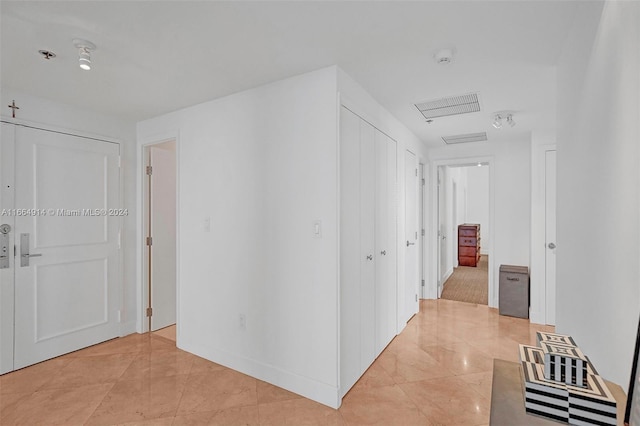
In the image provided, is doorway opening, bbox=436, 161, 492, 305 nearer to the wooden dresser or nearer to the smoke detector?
the wooden dresser

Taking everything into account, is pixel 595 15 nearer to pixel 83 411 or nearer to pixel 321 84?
pixel 321 84

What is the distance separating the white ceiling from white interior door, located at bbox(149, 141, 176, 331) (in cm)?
103

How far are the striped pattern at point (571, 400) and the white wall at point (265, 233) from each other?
1.49m

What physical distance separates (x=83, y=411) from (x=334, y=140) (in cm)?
261

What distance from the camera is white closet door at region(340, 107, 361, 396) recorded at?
2.39 meters

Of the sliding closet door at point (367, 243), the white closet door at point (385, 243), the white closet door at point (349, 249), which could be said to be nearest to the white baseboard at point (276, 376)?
the white closet door at point (349, 249)

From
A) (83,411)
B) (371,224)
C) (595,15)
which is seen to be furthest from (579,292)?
(83,411)

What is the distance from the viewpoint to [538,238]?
4.06 metres

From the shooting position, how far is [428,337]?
11.7ft

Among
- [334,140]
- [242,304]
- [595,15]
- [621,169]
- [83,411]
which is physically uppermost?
[595,15]

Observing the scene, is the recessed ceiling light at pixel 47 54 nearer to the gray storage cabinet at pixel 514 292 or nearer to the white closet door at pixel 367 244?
the white closet door at pixel 367 244

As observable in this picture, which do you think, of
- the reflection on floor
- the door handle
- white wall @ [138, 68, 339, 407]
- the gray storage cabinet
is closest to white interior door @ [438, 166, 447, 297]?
the gray storage cabinet

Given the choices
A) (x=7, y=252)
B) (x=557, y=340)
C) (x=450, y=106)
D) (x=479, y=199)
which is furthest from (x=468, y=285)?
(x=7, y=252)

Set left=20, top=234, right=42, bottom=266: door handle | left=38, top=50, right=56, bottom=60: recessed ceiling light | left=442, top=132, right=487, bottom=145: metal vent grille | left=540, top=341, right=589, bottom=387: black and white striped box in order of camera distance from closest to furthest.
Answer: left=540, top=341, right=589, bottom=387: black and white striped box, left=38, top=50, right=56, bottom=60: recessed ceiling light, left=20, top=234, right=42, bottom=266: door handle, left=442, top=132, right=487, bottom=145: metal vent grille
